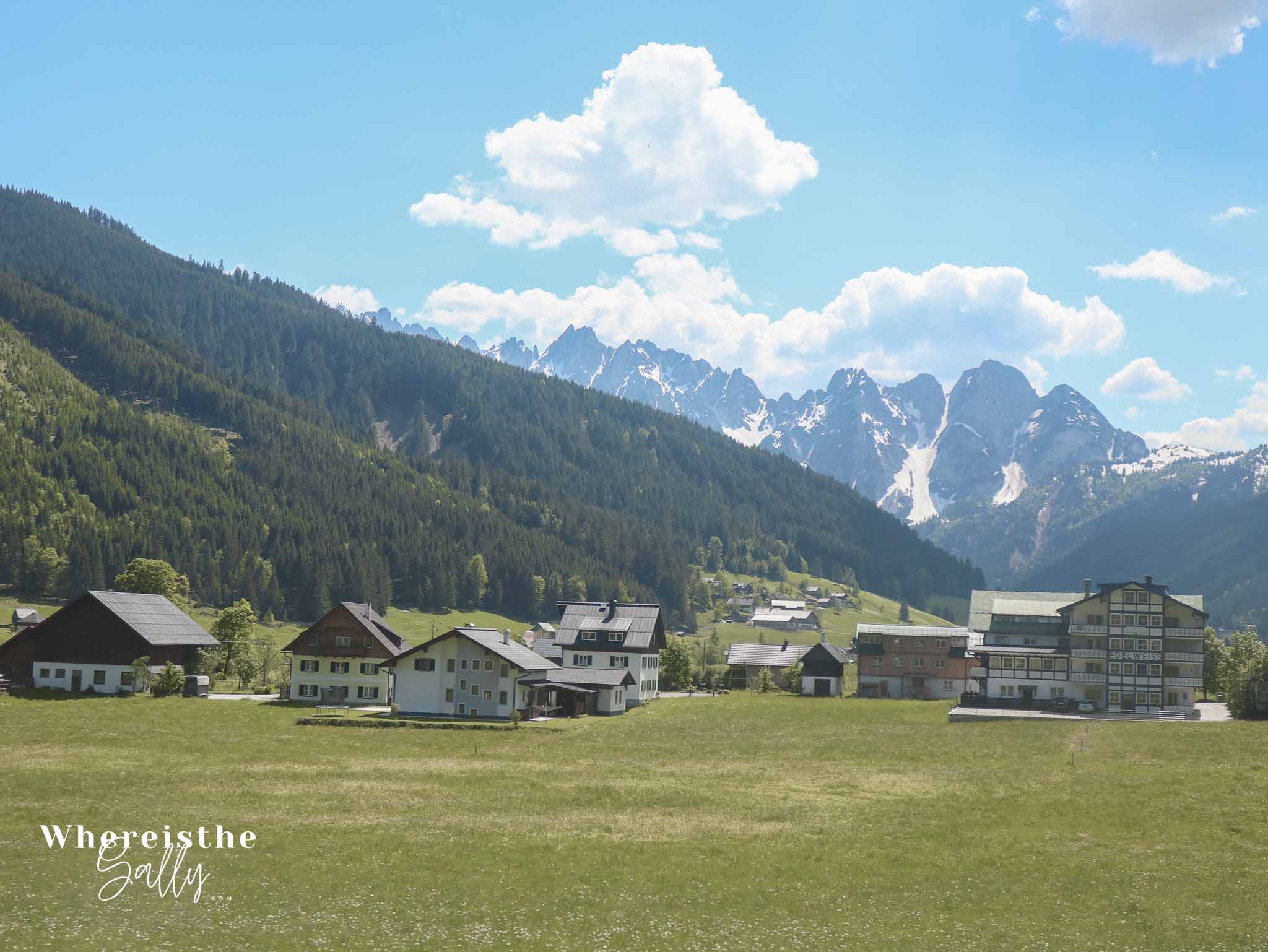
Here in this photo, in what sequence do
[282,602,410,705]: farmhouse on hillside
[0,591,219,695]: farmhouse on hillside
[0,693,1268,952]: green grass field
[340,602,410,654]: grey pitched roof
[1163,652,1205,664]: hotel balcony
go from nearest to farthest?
1. [0,693,1268,952]: green grass field
2. [0,591,219,695]: farmhouse on hillside
3. [282,602,410,705]: farmhouse on hillside
4. [340,602,410,654]: grey pitched roof
5. [1163,652,1205,664]: hotel balcony

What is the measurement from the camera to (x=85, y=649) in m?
92.4

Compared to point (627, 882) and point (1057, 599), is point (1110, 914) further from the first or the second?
point (1057, 599)

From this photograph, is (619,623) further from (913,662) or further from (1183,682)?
(1183,682)

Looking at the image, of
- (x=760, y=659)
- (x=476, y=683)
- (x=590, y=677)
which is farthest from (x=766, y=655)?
(x=476, y=683)

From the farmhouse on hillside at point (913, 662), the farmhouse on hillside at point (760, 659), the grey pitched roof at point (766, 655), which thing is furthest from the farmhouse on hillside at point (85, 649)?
the farmhouse on hillside at point (913, 662)

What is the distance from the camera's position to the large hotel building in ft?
321

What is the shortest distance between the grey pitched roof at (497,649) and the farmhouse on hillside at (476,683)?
99mm

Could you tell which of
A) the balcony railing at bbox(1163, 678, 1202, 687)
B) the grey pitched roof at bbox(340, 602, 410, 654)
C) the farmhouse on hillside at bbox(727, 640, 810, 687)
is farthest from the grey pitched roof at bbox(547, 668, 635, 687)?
the balcony railing at bbox(1163, 678, 1202, 687)

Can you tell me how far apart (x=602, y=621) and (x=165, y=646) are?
145 ft

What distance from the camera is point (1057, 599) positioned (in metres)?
113

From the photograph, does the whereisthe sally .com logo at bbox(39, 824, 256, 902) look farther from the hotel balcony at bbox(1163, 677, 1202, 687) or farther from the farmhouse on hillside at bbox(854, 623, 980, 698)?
the hotel balcony at bbox(1163, 677, 1202, 687)

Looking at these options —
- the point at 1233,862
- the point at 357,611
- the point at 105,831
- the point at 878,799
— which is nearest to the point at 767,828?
the point at 878,799

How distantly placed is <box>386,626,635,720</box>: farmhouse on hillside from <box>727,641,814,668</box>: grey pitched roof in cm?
4545

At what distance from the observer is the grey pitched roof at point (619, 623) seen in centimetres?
11144
